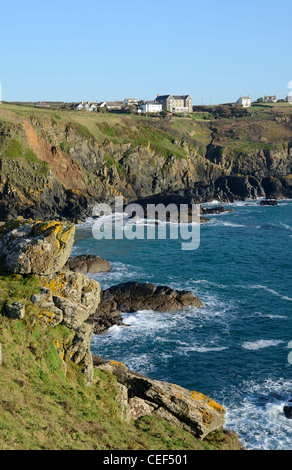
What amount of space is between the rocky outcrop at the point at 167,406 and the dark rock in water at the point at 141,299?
882 inches

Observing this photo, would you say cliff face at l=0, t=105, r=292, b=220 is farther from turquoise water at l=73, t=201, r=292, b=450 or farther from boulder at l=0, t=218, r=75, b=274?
boulder at l=0, t=218, r=75, b=274

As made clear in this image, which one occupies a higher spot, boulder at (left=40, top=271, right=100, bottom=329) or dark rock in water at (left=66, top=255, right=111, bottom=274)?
boulder at (left=40, top=271, right=100, bottom=329)

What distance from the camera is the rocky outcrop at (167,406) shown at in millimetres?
22953

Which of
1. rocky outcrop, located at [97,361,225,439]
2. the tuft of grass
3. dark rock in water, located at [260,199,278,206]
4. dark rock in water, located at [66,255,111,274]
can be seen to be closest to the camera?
rocky outcrop, located at [97,361,225,439]

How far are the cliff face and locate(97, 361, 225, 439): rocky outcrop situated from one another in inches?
2854

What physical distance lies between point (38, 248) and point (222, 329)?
24404 millimetres

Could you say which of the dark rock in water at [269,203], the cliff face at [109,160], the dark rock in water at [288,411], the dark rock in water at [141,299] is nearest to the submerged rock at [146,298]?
the dark rock in water at [141,299]

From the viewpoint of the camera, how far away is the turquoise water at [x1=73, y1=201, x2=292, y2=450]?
31500mm

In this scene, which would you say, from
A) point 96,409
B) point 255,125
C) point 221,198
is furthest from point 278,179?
point 96,409

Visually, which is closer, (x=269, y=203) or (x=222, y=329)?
(x=222, y=329)

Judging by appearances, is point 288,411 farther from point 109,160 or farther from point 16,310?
point 109,160

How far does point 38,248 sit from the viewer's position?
2505 centimetres

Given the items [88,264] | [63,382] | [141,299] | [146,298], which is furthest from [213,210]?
[63,382]

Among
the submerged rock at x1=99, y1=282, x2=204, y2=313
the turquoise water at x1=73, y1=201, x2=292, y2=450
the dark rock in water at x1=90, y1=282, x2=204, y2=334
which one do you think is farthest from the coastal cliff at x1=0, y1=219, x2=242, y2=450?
the submerged rock at x1=99, y1=282, x2=204, y2=313
